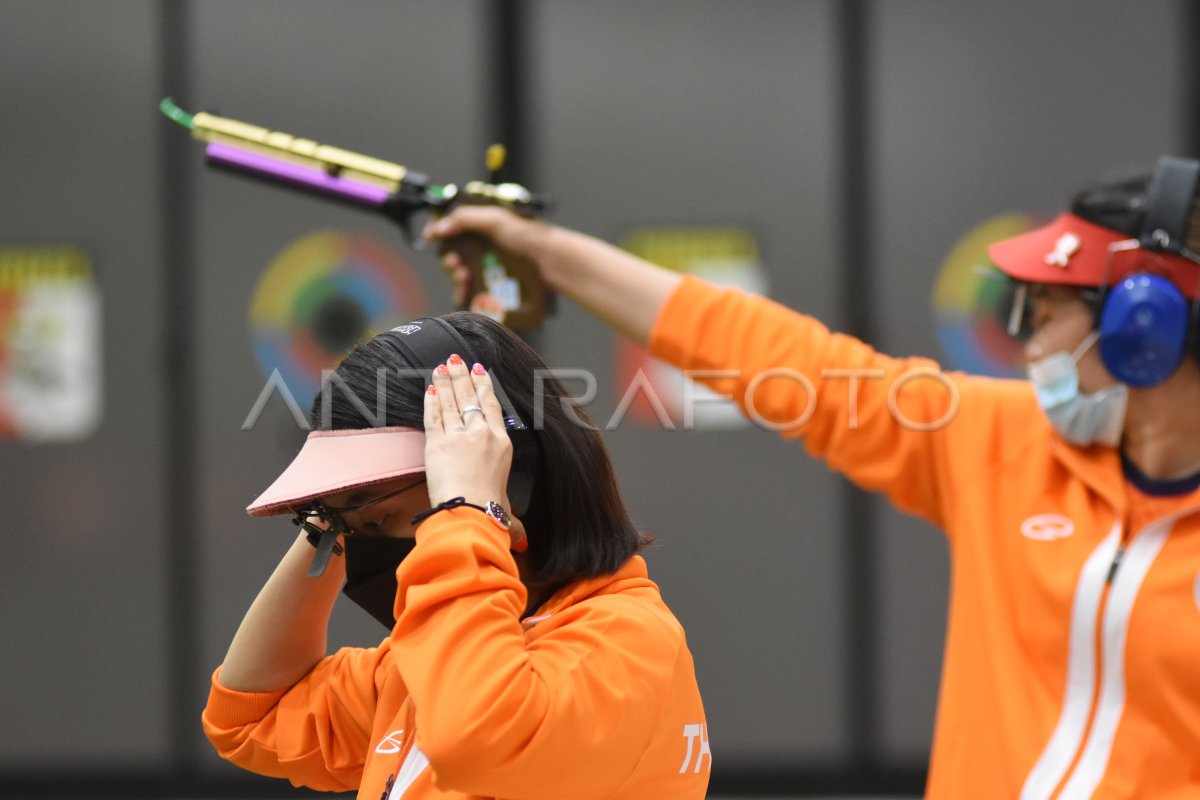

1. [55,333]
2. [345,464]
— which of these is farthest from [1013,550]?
[55,333]

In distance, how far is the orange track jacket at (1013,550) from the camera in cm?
177

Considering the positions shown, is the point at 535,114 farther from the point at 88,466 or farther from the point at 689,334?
the point at 689,334

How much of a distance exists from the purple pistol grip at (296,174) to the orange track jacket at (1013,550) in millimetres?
552

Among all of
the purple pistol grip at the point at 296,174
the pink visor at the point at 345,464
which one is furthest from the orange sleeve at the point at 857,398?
the pink visor at the point at 345,464

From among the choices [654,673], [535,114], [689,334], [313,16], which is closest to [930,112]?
[535,114]

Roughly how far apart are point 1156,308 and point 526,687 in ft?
3.69

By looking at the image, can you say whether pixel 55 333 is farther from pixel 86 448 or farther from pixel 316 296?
pixel 316 296

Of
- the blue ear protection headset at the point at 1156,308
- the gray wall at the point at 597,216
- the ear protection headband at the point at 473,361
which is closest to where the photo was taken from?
the ear protection headband at the point at 473,361

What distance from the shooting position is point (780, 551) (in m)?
4.24

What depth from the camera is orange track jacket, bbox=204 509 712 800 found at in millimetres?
1256

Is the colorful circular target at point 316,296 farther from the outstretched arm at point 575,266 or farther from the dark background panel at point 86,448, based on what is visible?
the outstretched arm at point 575,266

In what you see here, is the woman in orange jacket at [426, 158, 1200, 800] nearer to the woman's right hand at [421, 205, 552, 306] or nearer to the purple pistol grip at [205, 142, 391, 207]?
the woman's right hand at [421, 205, 552, 306]

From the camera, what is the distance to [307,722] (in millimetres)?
1760

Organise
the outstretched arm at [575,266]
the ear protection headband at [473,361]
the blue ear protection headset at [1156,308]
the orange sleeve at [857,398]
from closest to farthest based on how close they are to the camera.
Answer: the ear protection headband at [473,361] < the blue ear protection headset at [1156,308] < the orange sleeve at [857,398] < the outstretched arm at [575,266]
